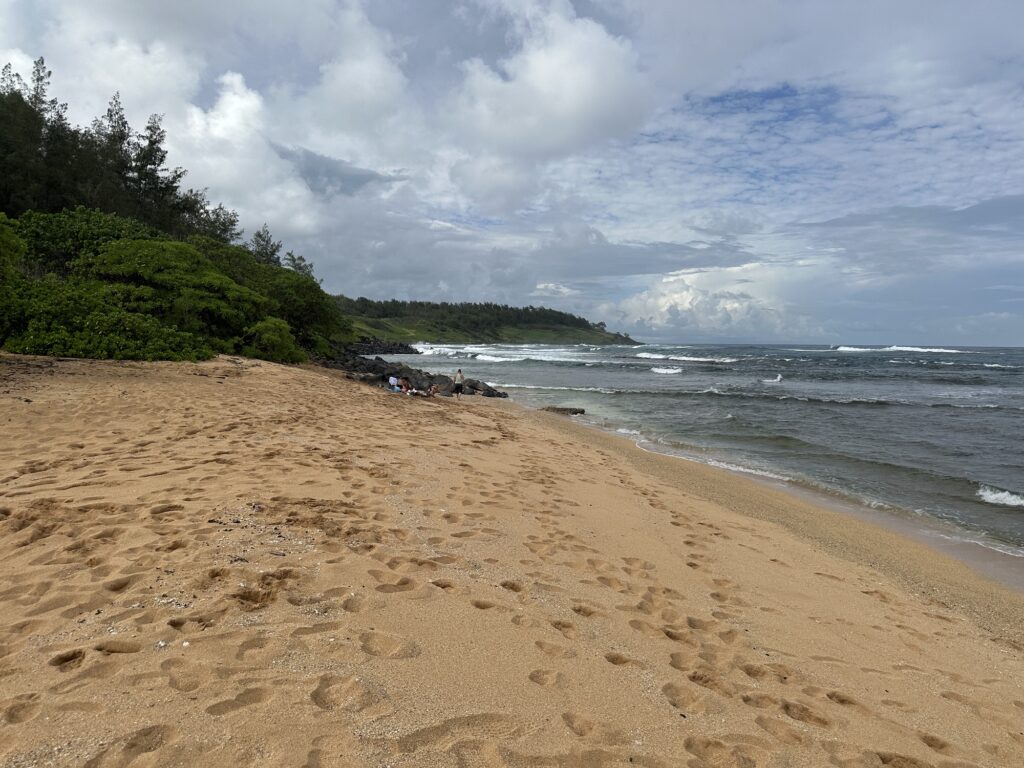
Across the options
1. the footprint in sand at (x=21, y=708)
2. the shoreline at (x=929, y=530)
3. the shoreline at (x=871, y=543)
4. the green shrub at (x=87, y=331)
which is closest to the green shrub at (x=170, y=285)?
the green shrub at (x=87, y=331)

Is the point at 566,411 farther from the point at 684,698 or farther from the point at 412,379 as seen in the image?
the point at 684,698

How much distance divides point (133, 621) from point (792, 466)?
12.5 metres

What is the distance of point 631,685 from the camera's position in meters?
3.05

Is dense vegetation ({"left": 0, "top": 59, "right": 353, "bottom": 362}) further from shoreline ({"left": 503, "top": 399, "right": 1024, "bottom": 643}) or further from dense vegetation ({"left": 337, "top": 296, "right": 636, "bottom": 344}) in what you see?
dense vegetation ({"left": 337, "top": 296, "right": 636, "bottom": 344})

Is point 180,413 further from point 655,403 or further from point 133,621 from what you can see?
point 655,403

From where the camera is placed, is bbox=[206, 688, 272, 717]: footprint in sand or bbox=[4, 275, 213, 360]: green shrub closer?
bbox=[206, 688, 272, 717]: footprint in sand

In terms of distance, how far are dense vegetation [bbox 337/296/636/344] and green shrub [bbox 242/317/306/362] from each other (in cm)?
7200

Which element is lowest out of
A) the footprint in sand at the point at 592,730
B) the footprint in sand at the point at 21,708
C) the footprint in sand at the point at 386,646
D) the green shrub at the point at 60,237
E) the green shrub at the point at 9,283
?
the footprint in sand at the point at 592,730

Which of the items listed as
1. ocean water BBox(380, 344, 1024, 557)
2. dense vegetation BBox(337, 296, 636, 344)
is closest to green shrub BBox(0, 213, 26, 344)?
ocean water BBox(380, 344, 1024, 557)

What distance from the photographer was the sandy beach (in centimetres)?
240

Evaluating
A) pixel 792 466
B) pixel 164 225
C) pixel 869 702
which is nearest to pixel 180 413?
pixel 869 702

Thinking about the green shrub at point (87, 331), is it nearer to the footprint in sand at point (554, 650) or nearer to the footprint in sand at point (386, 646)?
the footprint in sand at point (386, 646)

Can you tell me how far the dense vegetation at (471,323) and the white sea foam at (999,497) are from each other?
286 ft

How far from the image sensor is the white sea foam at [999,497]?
9.48 meters
